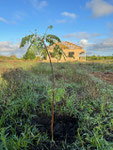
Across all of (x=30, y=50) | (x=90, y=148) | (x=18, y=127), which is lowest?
(x=90, y=148)

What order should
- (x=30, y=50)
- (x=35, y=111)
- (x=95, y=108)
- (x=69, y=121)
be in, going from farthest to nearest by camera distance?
1. (x=95, y=108)
2. (x=35, y=111)
3. (x=69, y=121)
4. (x=30, y=50)

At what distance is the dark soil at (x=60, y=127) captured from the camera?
1.49m

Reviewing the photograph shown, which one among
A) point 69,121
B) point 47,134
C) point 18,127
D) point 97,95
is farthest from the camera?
point 97,95

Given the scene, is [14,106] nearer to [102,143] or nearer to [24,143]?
[24,143]

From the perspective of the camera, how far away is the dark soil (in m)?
1.49

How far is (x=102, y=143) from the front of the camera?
1.41m

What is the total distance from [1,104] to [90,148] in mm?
1739

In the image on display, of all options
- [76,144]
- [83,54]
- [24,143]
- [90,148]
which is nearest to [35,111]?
[24,143]

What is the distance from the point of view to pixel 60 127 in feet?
5.65

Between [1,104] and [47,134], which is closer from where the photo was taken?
[47,134]

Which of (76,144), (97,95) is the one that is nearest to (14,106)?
(76,144)

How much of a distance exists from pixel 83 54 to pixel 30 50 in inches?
694

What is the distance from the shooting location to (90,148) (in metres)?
1.41

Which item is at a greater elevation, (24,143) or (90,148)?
(24,143)
